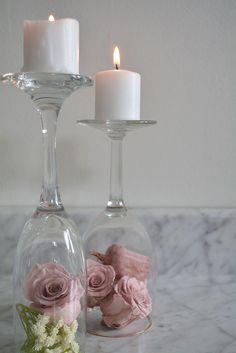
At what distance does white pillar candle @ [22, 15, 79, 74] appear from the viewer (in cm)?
45

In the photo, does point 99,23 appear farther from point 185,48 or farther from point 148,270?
point 148,270

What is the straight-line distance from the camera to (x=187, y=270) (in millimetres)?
811

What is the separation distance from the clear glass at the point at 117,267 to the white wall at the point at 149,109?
180mm

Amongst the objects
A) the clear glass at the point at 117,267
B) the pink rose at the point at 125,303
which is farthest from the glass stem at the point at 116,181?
the pink rose at the point at 125,303

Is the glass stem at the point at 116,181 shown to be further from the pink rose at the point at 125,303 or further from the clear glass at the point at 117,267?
the pink rose at the point at 125,303

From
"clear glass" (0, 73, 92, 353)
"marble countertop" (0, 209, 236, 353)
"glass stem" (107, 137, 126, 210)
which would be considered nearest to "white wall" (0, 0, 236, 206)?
"marble countertop" (0, 209, 236, 353)

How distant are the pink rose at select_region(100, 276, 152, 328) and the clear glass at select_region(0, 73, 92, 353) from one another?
2.5 inches

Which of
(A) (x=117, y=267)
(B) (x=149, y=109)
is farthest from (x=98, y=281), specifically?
(B) (x=149, y=109)

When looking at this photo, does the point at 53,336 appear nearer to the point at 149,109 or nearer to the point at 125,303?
the point at 125,303

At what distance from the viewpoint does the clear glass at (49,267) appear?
0.48 m

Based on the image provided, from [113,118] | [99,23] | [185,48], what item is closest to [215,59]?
[185,48]

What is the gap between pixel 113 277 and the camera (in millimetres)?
580

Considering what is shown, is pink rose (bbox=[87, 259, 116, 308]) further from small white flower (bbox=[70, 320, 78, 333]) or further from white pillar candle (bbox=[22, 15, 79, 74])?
white pillar candle (bbox=[22, 15, 79, 74])

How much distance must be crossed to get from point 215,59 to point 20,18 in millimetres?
361
